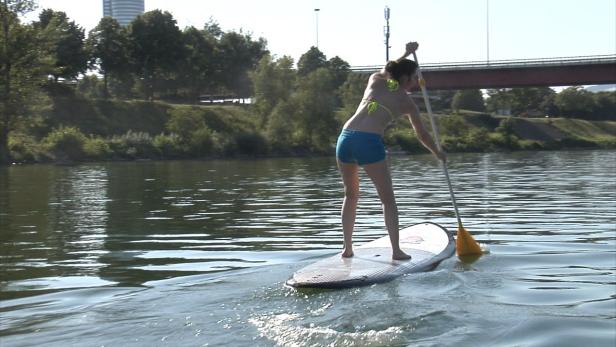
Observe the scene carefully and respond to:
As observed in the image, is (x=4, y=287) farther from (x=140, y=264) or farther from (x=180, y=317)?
(x=180, y=317)

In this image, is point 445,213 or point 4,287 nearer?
point 4,287

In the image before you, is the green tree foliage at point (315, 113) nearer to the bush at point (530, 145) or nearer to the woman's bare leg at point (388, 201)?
the bush at point (530, 145)

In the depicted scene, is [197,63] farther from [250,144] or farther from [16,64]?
[16,64]

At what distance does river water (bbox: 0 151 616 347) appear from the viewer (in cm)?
591

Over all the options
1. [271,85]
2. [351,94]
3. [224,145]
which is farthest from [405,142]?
[224,145]

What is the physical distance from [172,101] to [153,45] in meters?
11.3

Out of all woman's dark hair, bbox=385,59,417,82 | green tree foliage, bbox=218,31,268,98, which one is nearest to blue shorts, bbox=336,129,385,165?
woman's dark hair, bbox=385,59,417,82

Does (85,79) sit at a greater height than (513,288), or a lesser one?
greater

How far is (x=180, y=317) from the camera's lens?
6.43m

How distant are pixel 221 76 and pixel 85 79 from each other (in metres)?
14.6

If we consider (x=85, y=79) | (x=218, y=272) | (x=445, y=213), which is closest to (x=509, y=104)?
(x=85, y=79)

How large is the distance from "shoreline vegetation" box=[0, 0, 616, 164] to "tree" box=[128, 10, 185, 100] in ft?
0.36

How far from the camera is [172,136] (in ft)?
208

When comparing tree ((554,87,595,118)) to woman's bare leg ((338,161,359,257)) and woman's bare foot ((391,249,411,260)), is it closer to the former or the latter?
woman's bare leg ((338,161,359,257))
